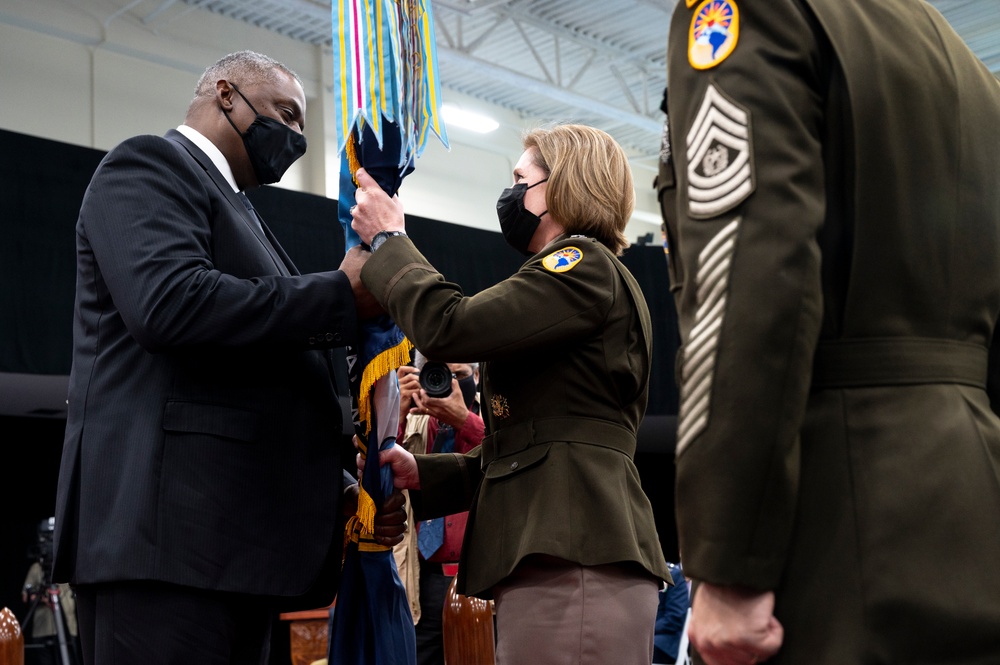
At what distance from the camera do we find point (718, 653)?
39.4 inches

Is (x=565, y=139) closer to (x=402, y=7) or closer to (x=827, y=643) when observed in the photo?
(x=402, y=7)

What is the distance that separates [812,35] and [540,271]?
0.81 m

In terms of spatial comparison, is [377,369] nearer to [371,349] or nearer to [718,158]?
[371,349]

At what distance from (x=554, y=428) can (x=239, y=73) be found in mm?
920

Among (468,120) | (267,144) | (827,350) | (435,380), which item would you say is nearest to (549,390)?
(267,144)

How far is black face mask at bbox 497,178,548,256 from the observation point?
6.86 feet

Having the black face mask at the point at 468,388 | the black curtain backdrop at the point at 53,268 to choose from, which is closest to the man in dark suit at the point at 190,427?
the black face mask at the point at 468,388

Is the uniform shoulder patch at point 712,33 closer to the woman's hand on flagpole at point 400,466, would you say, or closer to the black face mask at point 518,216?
the black face mask at point 518,216

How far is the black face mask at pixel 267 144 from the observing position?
6.50 feet

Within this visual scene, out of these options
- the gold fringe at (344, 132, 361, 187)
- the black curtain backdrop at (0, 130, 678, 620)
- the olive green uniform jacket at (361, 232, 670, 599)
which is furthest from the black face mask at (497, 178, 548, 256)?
the black curtain backdrop at (0, 130, 678, 620)

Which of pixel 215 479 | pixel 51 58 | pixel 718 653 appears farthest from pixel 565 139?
pixel 51 58

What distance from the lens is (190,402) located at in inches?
64.9

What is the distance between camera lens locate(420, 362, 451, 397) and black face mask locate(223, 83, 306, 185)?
43.7 inches

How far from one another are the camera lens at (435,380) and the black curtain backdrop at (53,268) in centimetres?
358
